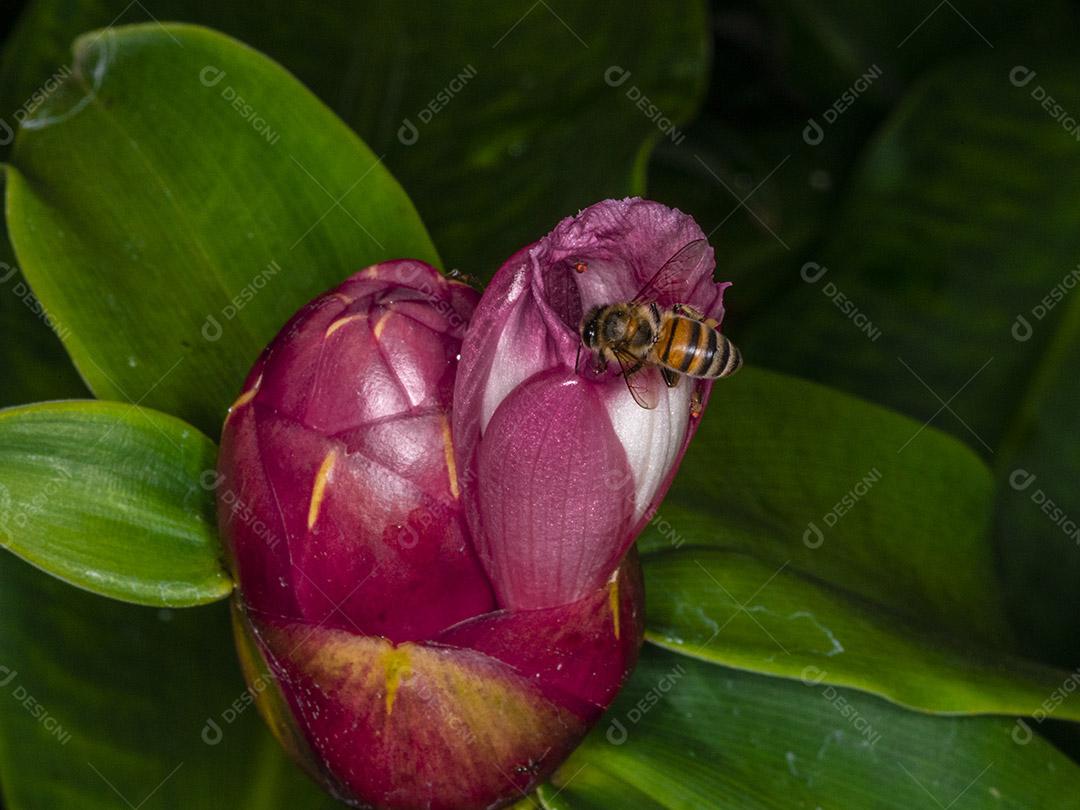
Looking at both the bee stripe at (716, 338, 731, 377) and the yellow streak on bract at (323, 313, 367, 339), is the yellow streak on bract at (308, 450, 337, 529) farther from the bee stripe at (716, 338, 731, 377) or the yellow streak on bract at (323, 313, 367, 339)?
the bee stripe at (716, 338, 731, 377)

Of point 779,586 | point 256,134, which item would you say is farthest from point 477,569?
point 256,134

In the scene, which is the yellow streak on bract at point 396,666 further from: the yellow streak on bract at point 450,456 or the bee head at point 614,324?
the bee head at point 614,324

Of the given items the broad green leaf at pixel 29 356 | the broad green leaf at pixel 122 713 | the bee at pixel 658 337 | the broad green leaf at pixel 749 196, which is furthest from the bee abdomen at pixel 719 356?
the broad green leaf at pixel 749 196

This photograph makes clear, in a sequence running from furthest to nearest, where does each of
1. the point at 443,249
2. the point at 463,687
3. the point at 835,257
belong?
the point at 835,257 → the point at 443,249 → the point at 463,687

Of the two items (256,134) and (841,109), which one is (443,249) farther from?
(841,109)

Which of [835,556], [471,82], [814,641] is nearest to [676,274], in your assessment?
[814,641]

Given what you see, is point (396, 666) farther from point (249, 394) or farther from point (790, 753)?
point (790, 753)

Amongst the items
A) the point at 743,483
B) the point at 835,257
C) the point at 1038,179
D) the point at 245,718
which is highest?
the point at 1038,179
